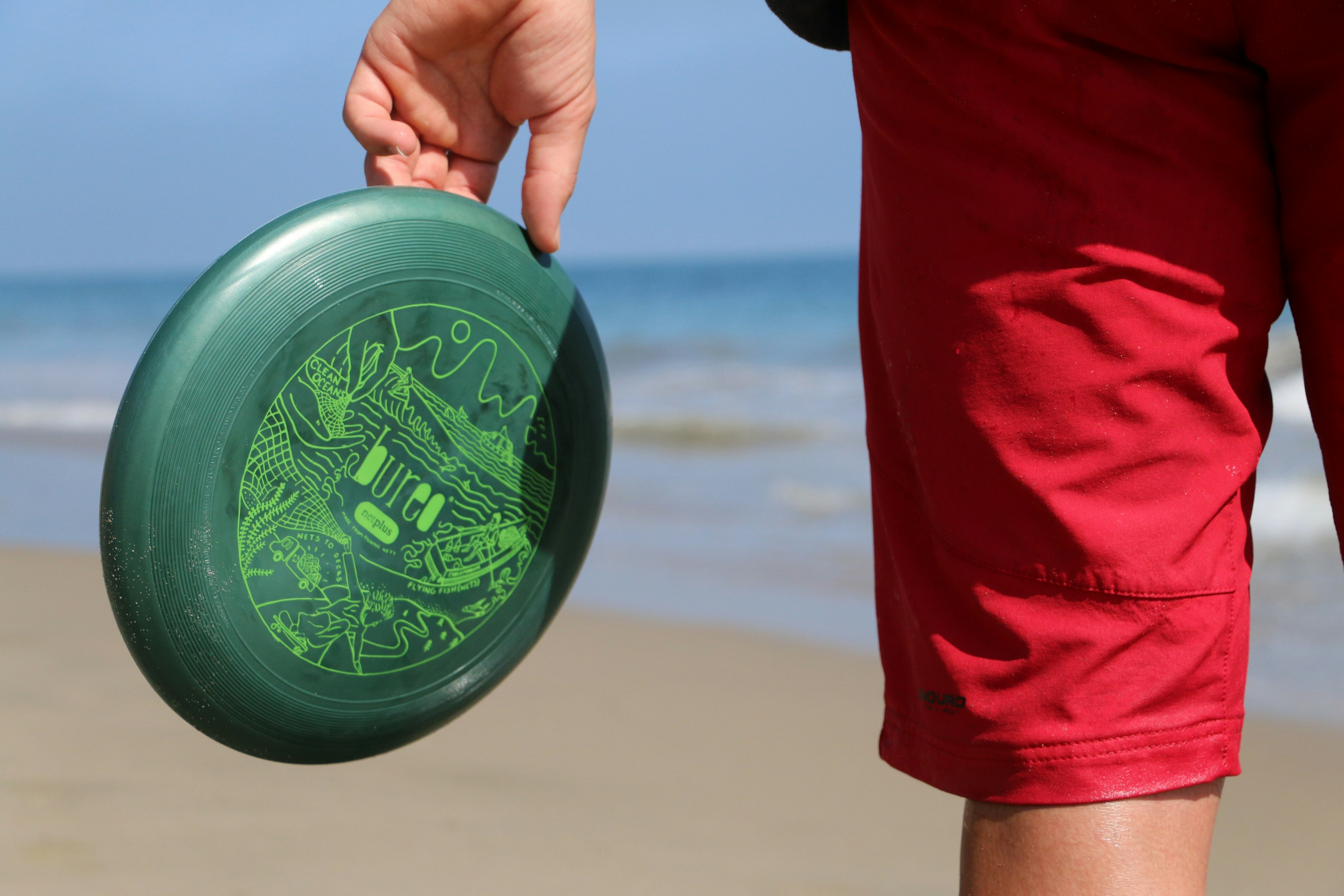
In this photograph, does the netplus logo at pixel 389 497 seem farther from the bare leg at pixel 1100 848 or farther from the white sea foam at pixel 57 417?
the white sea foam at pixel 57 417

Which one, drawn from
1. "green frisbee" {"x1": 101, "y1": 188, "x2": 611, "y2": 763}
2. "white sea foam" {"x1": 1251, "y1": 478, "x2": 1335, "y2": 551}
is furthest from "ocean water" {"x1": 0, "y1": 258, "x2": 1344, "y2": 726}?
"green frisbee" {"x1": 101, "y1": 188, "x2": 611, "y2": 763}

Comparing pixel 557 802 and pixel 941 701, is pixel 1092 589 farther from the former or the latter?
pixel 557 802

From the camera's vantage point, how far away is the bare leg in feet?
2.79

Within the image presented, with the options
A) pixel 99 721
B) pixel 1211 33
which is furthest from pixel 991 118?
pixel 99 721

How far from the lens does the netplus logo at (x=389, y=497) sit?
132 centimetres

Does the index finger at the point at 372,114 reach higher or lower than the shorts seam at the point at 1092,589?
higher

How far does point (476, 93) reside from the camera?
143cm

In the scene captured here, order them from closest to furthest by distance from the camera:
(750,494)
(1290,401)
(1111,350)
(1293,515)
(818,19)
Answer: (1111,350) → (818,19) → (1293,515) → (750,494) → (1290,401)

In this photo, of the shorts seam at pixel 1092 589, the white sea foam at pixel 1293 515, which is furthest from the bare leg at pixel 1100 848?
the white sea foam at pixel 1293 515

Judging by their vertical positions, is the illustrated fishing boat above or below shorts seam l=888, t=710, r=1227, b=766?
below

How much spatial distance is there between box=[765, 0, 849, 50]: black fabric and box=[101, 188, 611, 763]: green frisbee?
17.5 inches

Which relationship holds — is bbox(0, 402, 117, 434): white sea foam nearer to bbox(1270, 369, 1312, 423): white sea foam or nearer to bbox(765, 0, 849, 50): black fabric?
bbox(1270, 369, 1312, 423): white sea foam

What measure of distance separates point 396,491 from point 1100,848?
869 mm

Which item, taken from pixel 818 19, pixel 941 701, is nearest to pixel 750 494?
pixel 818 19
